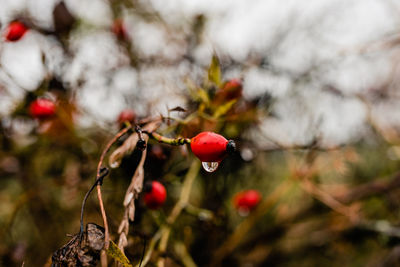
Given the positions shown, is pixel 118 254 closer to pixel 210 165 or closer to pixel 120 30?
pixel 210 165

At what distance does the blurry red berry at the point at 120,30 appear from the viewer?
193 centimetres

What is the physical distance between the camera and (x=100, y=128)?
59.7 inches

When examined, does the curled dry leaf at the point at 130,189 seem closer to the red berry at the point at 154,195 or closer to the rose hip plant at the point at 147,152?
the rose hip plant at the point at 147,152

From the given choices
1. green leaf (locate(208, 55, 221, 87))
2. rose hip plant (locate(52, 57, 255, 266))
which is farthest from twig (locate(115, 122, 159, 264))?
green leaf (locate(208, 55, 221, 87))

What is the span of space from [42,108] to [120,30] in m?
0.76

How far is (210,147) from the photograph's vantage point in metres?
A: 0.69

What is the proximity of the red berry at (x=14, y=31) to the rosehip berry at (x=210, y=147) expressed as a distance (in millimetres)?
1129

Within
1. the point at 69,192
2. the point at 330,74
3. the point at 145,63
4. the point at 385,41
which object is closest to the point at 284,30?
the point at 330,74

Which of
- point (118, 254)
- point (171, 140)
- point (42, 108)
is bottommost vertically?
point (42, 108)

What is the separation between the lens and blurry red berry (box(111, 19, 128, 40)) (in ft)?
6.33

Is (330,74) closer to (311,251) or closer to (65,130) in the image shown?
(311,251)

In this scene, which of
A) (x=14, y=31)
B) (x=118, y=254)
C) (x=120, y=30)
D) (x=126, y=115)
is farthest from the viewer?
(x=120, y=30)

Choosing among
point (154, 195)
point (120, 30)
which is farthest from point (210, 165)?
point (120, 30)

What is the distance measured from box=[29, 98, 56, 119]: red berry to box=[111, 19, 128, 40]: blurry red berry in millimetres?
700
